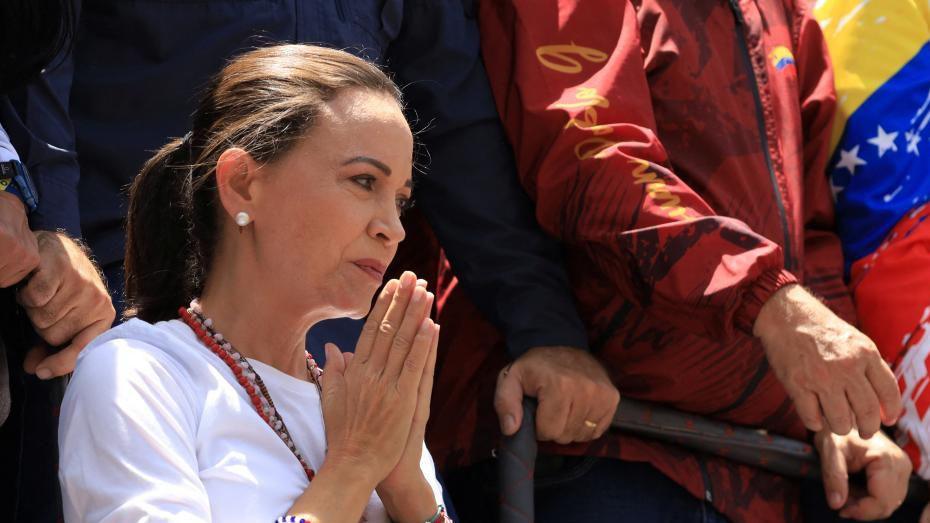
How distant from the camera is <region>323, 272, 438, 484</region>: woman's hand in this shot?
189cm

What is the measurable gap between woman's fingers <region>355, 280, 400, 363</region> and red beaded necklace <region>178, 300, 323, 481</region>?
6.3 inches

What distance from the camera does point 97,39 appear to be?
Result: 8.32ft

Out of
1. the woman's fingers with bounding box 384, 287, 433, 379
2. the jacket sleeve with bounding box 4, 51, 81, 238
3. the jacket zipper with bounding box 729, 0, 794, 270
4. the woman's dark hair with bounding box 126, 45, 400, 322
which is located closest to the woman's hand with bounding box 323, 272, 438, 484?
the woman's fingers with bounding box 384, 287, 433, 379

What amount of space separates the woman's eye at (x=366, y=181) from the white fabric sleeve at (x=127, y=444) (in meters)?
0.44

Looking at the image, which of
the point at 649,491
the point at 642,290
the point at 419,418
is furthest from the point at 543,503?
the point at 419,418

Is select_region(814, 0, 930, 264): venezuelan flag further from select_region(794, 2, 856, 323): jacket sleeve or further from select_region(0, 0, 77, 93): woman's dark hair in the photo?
select_region(0, 0, 77, 93): woman's dark hair

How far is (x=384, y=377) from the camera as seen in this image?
1.91 meters

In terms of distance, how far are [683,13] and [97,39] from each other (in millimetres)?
1312

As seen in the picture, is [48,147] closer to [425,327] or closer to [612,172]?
[425,327]

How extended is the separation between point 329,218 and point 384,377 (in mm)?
270

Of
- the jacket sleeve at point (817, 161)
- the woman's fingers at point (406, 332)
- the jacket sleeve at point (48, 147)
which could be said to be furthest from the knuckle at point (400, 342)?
the jacket sleeve at point (817, 161)

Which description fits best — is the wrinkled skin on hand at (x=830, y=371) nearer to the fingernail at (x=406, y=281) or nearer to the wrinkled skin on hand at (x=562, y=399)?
the wrinkled skin on hand at (x=562, y=399)

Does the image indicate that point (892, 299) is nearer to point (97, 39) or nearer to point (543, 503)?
point (543, 503)

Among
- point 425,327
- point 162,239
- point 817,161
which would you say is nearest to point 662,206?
point 817,161
